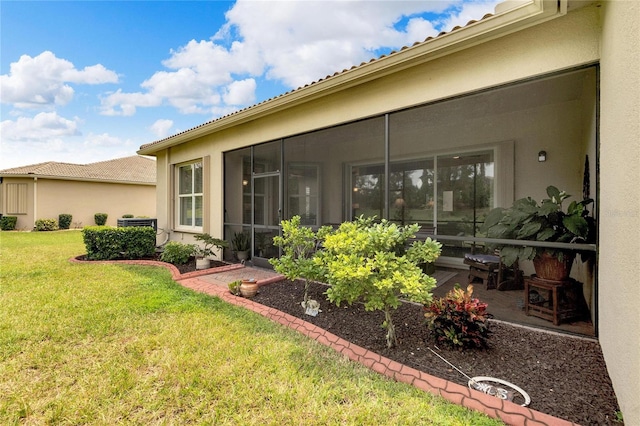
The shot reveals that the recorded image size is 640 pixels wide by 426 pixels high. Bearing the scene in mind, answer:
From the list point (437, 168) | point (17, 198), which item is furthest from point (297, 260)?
point (17, 198)

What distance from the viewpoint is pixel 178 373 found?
255 cm

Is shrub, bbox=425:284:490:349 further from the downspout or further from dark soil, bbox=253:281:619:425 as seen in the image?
the downspout

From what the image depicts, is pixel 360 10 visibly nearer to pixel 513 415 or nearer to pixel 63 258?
pixel 513 415

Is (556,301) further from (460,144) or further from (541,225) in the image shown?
(460,144)

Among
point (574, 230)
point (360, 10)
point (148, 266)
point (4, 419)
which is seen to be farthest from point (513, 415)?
point (360, 10)

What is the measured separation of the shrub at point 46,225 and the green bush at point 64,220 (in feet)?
1.35

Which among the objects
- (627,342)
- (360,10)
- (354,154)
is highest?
(360,10)

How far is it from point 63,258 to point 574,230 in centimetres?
1119

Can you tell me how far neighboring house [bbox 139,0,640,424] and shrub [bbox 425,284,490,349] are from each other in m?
0.92

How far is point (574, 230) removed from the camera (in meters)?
3.05

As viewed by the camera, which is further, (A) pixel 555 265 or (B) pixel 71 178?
(B) pixel 71 178

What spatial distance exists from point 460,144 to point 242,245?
Result: 5.83 metres

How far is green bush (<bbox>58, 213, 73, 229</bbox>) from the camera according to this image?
17359 millimetres

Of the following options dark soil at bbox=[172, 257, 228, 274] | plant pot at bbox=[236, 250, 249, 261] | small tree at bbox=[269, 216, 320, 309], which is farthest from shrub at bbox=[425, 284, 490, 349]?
dark soil at bbox=[172, 257, 228, 274]
